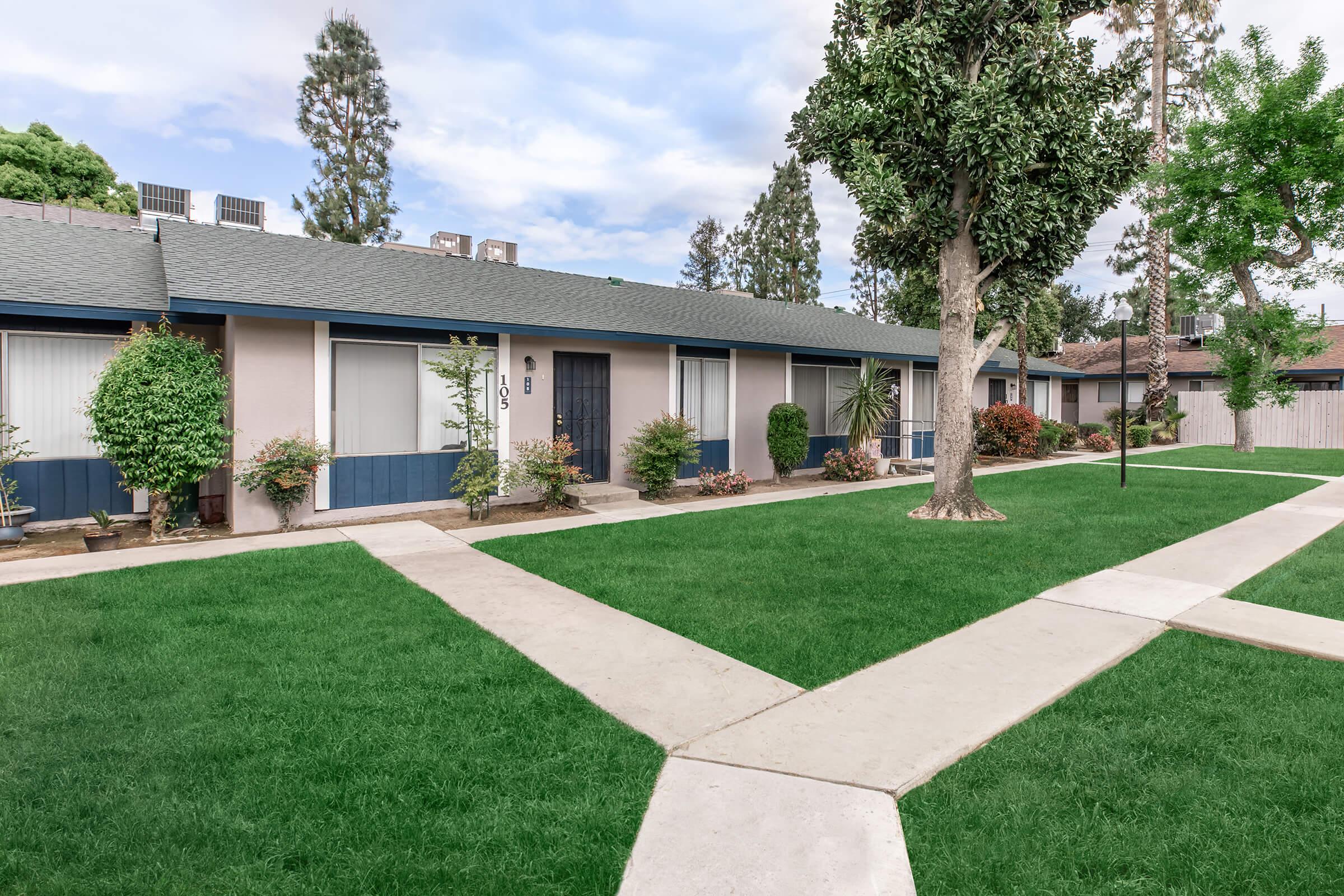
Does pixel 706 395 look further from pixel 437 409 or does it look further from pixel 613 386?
pixel 437 409

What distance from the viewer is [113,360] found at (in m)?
7.12

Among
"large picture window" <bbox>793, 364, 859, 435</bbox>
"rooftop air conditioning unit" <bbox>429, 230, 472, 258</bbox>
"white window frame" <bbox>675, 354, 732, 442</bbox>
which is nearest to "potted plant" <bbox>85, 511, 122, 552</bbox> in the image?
"white window frame" <bbox>675, 354, 732, 442</bbox>

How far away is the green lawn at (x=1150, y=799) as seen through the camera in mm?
2102

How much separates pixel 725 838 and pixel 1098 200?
30.0 feet

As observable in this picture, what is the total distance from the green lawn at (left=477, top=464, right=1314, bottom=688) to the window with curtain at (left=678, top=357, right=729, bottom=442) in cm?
268

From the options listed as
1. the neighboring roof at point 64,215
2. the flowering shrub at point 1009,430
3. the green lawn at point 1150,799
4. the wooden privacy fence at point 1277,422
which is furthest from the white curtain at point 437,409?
the wooden privacy fence at point 1277,422

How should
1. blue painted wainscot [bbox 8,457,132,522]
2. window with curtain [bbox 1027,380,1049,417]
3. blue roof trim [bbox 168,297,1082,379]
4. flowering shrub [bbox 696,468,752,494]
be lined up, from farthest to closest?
window with curtain [bbox 1027,380,1049,417], flowering shrub [bbox 696,468,752,494], blue painted wainscot [bbox 8,457,132,522], blue roof trim [bbox 168,297,1082,379]

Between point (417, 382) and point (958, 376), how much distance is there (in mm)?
7063

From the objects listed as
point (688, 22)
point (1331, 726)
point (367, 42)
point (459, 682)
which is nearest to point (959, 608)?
point (1331, 726)

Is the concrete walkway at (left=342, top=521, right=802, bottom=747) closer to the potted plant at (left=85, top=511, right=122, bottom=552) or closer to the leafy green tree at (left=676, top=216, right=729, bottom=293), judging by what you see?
the potted plant at (left=85, top=511, right=122, bottom=552)

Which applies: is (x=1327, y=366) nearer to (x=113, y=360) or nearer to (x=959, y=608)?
(x=959, y=608)

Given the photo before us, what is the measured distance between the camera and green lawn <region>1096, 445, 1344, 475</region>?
14359 millimetres

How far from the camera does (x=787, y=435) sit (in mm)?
12148

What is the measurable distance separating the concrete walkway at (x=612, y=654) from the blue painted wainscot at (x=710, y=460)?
5846 mm
